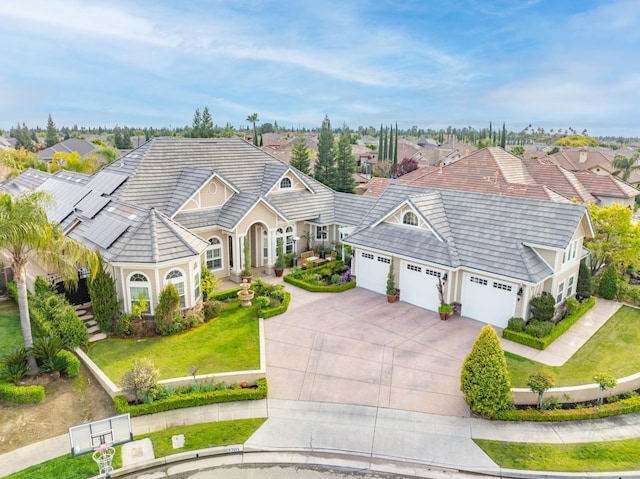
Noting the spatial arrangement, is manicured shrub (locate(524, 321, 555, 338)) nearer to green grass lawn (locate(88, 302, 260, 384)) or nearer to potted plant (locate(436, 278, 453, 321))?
potted plant (locate(436, 278, 453, 321))

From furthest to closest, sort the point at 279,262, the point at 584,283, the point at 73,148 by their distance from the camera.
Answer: the point at 73,148, the point at 279,262, the point at 584,283

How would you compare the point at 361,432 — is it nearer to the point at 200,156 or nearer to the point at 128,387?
the point at 128,387

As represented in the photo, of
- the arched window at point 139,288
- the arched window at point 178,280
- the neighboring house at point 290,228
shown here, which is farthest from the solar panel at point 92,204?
the arched window at point 178,280

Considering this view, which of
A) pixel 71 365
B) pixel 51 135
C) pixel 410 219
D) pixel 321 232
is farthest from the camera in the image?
pixel 51 135

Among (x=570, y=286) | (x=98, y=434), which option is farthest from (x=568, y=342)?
(x=98, y=434)

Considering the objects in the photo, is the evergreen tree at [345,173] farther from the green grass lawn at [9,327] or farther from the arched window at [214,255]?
the green grass lawn at [9,327]

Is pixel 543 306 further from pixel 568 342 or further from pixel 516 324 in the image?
pixel 568 342
